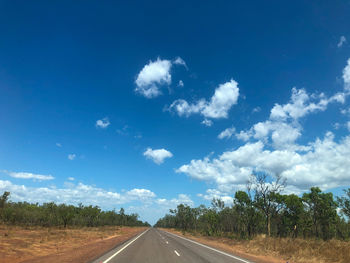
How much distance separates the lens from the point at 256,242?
87.6 ft

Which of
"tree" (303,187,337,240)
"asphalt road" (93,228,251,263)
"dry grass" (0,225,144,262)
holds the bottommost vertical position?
"dry grass" (0,225,144,262)

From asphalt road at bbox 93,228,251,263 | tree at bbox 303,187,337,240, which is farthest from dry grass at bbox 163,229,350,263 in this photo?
tree at bbox 303,187,337,240

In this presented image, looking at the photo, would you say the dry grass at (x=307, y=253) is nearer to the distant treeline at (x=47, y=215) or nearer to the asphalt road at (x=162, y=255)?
the asphalt road at (x=162, y=255)

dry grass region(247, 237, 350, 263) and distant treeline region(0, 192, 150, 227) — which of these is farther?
distant treeline region(0, 192, 150, 227)

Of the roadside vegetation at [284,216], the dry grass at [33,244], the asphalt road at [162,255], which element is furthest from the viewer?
the roadside vegetation at [284,216]

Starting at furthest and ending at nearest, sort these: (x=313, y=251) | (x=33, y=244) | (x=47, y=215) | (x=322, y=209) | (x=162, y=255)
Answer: (x=47, y=215) → (x=322, y=209) → (x=33, y=244) → (x=313, y=251) → (x=162, y=255)

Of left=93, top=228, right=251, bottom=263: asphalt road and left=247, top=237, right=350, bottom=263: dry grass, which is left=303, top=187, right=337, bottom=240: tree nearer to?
left=247, top=237, right=350, bottom=263: dry grass

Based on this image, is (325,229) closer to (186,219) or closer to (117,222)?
(186,219)

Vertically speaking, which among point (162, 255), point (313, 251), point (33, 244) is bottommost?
point (33, 244)

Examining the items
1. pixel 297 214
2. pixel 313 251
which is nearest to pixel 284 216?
pixel 297 214

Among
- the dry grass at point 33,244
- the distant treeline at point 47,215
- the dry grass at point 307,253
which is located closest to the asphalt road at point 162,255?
the dry grass at point 307,253

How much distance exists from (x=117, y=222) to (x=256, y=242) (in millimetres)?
102237

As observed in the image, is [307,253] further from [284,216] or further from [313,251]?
[284,216]

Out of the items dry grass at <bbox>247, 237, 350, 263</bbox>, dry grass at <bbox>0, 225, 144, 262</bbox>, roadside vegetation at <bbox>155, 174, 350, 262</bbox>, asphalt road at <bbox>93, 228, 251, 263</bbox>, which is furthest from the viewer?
roadside vegetation at <bbox>155, 174, 350, 262</bbox>
